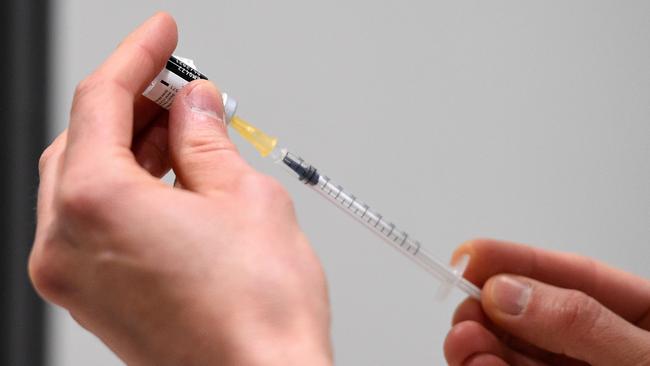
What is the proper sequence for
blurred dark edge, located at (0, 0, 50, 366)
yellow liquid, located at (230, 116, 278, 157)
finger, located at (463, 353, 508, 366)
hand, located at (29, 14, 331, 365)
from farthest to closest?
blurred dark edge, located at (0, 0, 50, 366) → finger, located at (463, 353, 508, 366) → yellow liquid, located at (230, 116, 278, 157) → hand, located at (29, 14, 331, 365)

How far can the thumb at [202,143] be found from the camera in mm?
560

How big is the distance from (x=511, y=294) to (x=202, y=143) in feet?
1.48

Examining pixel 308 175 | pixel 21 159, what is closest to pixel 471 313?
pixel 308 175

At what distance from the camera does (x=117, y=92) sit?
57cm

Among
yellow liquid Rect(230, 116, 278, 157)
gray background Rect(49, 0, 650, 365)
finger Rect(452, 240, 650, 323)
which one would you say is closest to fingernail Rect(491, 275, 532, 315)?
finger Rect(452, 240, 650, 323)

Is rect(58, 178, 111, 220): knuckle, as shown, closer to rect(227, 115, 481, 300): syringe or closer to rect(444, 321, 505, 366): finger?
rect(227, 115, 481, 300): syringe

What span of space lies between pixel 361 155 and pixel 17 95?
0.58 m

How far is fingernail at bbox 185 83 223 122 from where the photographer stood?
62 cm

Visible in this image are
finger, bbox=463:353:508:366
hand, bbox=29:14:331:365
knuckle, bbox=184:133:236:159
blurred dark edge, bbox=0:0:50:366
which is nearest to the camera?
hand, bbox=29:14:331:365

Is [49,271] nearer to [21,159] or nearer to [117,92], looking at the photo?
[117,92]

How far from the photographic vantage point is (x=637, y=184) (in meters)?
1.11

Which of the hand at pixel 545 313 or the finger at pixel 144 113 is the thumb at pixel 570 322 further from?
the finger at pixel 144 113

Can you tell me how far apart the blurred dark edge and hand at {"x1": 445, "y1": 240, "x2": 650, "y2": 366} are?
27.9 inches

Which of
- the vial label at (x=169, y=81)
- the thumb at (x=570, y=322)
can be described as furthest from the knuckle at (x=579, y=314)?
the vial label at (x=169, y=81)
